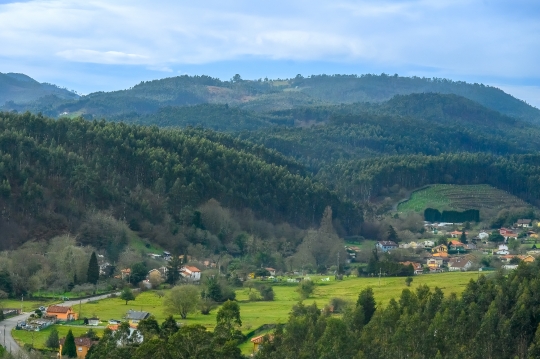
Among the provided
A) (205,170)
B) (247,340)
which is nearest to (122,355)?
(247,340)

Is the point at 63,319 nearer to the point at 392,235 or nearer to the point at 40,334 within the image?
the point at 40,334

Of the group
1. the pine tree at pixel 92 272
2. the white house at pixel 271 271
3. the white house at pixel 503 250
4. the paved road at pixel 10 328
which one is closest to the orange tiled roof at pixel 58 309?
the paved road at pixel 10 328

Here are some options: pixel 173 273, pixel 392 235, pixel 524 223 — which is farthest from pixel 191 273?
pixel 524 223

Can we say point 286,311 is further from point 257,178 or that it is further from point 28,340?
point 257,178

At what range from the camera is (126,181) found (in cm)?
Result: 8112

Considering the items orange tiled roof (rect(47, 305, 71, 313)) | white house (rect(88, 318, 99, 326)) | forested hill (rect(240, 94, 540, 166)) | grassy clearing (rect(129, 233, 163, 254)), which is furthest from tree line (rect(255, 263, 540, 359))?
forested hill (rect(240, 94, 540, 166))

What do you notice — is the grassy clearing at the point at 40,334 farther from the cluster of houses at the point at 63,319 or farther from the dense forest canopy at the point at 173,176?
the dense forest canopy at the point at 173,176

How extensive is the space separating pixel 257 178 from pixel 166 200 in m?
15.2

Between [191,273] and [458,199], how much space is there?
189 feet

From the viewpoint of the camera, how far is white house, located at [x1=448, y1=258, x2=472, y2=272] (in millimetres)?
69750

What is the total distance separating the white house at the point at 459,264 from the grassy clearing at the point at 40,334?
33.5 metres

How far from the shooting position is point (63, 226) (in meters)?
69.2

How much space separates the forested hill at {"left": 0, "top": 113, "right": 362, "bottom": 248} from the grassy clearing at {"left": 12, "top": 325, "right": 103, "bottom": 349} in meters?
21.2

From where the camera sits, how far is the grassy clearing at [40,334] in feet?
137
